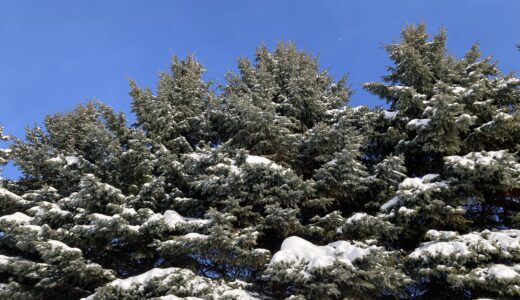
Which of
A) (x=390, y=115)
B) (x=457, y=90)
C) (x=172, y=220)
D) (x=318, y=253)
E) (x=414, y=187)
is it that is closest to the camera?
(x=318, y=253)

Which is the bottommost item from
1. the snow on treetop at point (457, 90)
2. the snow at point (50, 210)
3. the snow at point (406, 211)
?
the snow at point (406, 211)

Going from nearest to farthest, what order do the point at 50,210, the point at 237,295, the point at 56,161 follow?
the point at 237,295
the point at 50,210
the point at 56,161

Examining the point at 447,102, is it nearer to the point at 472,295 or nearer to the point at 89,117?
the point at 472,295

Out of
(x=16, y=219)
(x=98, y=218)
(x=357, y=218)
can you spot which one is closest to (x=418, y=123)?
(x=357, y=218)

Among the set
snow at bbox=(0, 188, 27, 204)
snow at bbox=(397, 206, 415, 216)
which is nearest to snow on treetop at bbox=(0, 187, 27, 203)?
snow at bbox=(0, 188, 27, 204)

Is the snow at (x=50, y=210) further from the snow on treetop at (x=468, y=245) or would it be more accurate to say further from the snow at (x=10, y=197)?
the snow on treetop at (x=468, y=245)

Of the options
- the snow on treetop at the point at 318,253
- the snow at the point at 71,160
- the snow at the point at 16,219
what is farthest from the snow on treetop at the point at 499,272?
the snow at the point at 71,160

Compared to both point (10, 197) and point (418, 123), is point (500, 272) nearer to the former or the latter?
point (418, 123)

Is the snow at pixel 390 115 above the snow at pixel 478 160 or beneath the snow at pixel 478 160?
above

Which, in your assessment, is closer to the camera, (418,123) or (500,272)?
(500,272)

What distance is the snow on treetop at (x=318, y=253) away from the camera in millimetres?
6324

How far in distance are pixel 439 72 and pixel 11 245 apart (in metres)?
11.5

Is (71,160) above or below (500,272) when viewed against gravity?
above

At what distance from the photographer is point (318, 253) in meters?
6.71
